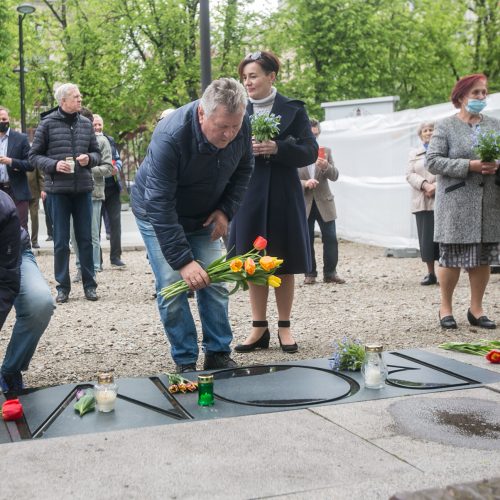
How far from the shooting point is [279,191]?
5664mm

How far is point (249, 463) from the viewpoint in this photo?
10.8 ft

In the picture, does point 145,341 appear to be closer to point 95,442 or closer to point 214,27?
point 95,442

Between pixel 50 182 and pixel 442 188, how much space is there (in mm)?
3890

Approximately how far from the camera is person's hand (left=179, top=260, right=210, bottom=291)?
4.46 m

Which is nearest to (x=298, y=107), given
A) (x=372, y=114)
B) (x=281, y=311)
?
(x=281, y=311)

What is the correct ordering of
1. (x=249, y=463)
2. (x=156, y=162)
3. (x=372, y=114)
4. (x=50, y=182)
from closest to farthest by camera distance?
(x=249, y=463) → (x=156, y=162) → (x=50, y=182) → (x=372, y=114)

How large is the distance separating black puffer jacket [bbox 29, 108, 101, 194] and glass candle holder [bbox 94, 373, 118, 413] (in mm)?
4394

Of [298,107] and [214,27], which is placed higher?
[214,27]

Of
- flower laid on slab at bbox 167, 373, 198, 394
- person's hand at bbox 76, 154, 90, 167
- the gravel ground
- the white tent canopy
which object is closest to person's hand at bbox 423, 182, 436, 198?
the gravel ground

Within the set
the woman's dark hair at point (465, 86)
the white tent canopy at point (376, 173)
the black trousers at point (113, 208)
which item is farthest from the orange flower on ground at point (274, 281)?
the white tent canopy at point (376, 173)

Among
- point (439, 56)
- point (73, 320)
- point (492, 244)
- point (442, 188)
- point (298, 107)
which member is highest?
point (439, 56)

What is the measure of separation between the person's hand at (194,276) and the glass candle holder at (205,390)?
1.85ft

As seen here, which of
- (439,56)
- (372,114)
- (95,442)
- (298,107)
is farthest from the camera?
(439,56)

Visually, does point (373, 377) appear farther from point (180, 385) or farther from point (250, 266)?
point (180, 385)
